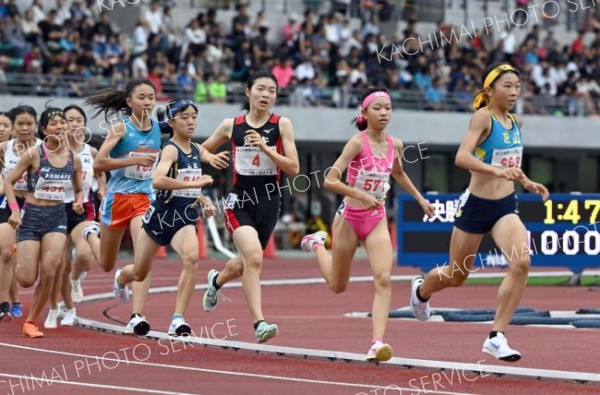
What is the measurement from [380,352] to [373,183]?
159 cm

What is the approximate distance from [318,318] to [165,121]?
4.30 m

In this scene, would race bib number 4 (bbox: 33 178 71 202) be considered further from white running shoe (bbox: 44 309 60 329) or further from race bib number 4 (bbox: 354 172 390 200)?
race bib number 4 (bbox: 354 172 390 200)

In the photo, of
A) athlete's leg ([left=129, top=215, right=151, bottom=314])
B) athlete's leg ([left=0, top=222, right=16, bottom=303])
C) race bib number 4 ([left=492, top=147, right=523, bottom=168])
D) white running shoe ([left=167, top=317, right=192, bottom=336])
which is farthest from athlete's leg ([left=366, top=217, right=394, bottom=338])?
athlete's leg ([left=0, top=222, right=16, bottom=303])

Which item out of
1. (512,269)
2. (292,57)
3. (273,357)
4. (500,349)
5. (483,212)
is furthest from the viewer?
(292,57)

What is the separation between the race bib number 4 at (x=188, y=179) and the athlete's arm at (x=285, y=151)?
0.64 metres

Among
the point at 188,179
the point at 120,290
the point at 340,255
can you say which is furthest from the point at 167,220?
the point at 340,255

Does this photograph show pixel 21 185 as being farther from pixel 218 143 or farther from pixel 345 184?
pixel 345 184

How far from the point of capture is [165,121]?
43.2 ft

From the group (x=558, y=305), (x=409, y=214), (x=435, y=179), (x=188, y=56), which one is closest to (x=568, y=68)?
(x=435, y=179)

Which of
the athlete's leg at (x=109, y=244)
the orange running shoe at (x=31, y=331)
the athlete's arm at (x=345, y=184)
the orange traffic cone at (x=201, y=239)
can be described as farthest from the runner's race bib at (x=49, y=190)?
the orange traffic cone at (x=201, y=239)

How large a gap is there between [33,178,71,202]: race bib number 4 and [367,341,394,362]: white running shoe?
4.52 m

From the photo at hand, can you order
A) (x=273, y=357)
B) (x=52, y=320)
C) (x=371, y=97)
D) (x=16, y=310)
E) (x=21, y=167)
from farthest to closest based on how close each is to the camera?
(x=16, y=310)
(x=52, y=320)
(x=21, y=167)
(x=273, y=357)
(x=371, y=97)

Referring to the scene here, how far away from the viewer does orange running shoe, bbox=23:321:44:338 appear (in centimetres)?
1344

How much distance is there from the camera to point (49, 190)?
14.1 m
